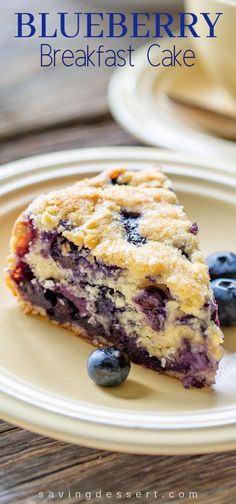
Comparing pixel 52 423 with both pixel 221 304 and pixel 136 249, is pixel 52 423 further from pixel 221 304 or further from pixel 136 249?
pixel 221 304

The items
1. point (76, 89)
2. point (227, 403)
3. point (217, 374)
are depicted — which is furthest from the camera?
point (76, 89)

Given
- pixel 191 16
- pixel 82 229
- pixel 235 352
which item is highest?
pixel 191 16

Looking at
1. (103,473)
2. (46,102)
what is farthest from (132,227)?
(46,102)

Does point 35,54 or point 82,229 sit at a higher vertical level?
point 35,54

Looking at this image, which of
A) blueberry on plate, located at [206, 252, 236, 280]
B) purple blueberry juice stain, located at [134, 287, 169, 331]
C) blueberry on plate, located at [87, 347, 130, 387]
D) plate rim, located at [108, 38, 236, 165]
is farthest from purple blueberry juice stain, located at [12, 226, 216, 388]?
plate rim, located at [108, 38, 236, 165]

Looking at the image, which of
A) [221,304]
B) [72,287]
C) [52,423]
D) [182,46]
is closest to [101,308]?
[72,287]

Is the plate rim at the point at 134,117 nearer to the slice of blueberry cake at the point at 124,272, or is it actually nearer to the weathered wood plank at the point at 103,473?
the slice of blueberry cake at the point at 124,272

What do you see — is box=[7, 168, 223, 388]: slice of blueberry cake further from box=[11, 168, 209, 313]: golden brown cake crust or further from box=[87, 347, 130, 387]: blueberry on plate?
box=[87, 347, 130, 387]: blueberry on plate

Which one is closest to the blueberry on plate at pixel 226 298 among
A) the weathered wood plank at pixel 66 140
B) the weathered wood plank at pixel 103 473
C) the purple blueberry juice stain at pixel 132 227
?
the purple blueberry juice stain at pixel 132 227
